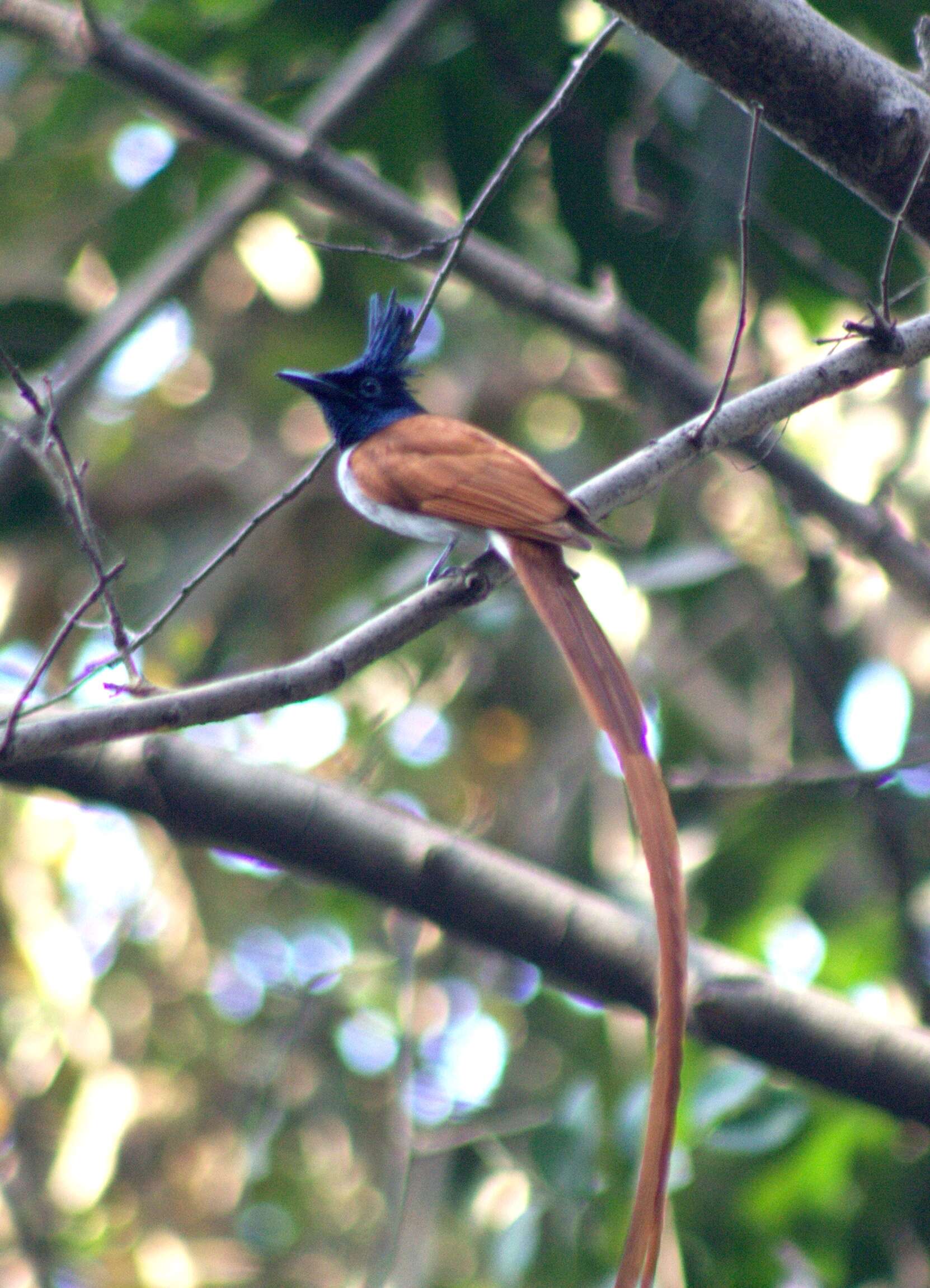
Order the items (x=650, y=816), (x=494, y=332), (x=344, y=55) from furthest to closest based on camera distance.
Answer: (x=494, y=332) < (x=344, y=55) < (x=650, y=816)

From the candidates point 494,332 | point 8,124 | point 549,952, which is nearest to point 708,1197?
point 549,952

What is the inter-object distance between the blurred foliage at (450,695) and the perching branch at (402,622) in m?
1.52

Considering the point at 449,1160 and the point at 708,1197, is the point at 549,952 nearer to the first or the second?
the point at 708,1197

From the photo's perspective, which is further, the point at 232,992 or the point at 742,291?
the point at 232,992

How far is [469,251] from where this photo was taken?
3.89 meters

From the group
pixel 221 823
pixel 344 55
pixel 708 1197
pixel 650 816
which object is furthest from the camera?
pixel 344 55

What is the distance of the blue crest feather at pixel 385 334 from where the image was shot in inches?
148

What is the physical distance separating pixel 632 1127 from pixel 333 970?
1.39 metres

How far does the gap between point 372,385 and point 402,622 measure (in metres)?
1.75

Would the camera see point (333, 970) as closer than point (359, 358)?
No

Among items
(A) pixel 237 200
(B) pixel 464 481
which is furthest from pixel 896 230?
(A) pixel 237 200

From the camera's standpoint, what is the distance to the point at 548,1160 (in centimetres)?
372

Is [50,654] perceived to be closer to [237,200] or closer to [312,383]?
[312,383]

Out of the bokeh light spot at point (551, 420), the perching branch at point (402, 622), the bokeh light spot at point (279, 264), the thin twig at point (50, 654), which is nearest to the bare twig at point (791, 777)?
the perching branch at point (402, 622)
